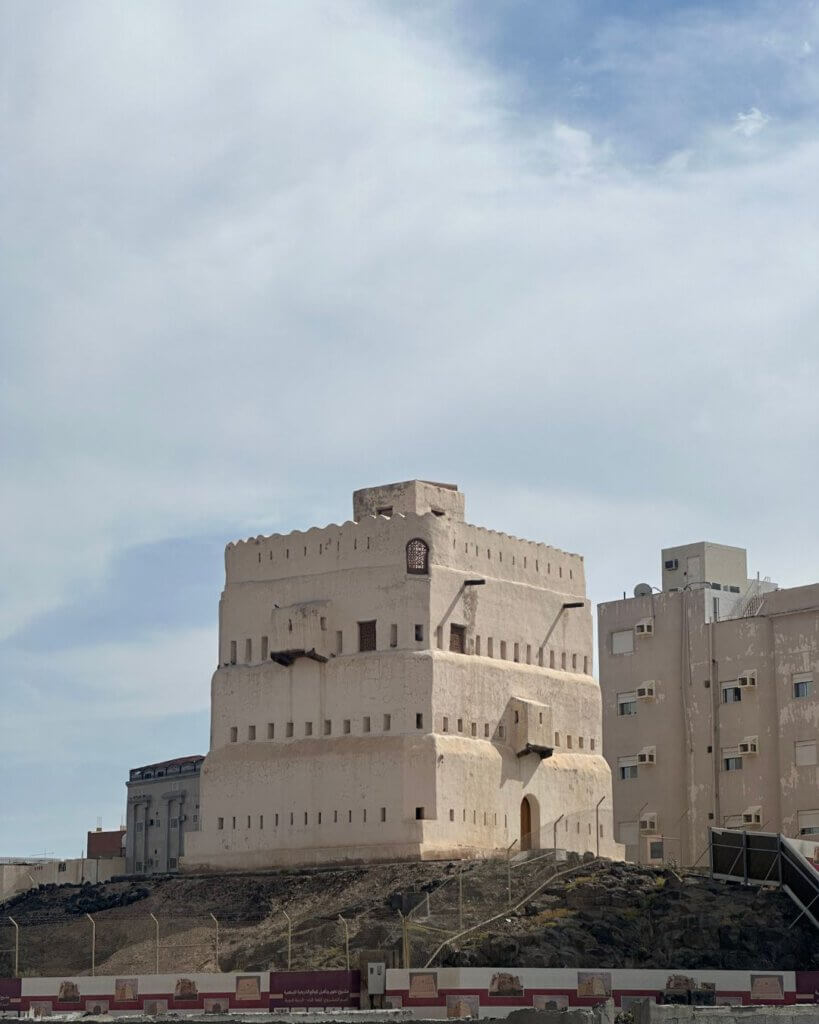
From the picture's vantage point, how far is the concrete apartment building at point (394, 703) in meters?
62.8

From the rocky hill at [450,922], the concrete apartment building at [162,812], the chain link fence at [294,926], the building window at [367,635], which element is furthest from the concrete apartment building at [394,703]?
the concrete apartment building at [162,812]

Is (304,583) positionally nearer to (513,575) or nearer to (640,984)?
(513,575)

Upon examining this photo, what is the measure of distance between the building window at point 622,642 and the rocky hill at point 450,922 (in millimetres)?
19894

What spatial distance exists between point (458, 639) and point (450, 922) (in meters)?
15.0

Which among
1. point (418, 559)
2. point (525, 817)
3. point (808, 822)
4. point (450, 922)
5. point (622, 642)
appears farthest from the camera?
point (622, 642)

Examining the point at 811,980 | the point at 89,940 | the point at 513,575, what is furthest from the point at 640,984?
the point at 513,575

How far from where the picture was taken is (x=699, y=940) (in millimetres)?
51938

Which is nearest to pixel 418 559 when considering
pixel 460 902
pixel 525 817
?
pixel 525 817

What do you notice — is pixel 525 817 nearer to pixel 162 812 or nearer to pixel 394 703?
pixel 394 703

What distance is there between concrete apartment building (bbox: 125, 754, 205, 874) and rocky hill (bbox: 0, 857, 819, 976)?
43.0 meters

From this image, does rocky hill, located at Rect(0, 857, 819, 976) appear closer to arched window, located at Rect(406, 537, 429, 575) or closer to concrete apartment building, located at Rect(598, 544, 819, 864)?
arched window, located at Rect(406, 537, 429, 575)

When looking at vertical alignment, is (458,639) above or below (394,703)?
above

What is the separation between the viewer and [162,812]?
108500mm

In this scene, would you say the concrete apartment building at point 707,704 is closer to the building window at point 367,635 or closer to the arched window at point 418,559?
the building window at point 367,635
